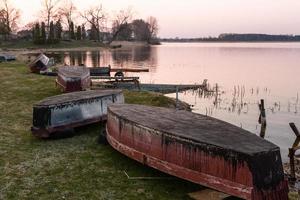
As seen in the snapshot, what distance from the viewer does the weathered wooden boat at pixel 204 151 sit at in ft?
22.0

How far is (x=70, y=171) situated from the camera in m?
8.61

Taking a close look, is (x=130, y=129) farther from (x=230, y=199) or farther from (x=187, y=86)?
(x=187, y=86)

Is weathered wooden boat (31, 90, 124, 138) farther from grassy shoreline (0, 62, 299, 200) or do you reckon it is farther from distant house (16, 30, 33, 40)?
distant house (16, 30, 33, 40)

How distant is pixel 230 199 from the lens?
715 centimetres

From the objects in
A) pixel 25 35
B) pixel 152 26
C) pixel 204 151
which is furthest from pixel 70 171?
pixel 152 26

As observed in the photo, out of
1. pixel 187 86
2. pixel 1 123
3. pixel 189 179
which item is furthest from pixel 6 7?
pixel 189 179

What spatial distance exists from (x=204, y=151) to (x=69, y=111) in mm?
5192

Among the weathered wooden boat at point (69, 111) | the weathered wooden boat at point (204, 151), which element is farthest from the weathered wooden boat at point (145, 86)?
the weathered wooden boat at point (204, 151)

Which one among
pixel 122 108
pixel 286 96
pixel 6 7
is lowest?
pixel 286 96

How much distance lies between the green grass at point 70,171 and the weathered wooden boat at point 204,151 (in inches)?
14.5

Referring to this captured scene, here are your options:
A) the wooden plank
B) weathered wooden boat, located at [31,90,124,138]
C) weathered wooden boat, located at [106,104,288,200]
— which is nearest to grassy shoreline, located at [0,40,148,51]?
weathered wooden boat, located at [31,90,124,138]

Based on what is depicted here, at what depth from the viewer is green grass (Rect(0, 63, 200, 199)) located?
7.54 metres

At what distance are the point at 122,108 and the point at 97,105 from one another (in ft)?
5.78

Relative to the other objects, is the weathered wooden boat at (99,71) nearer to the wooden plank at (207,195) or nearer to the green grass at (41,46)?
the wooden plank at (207,195)
